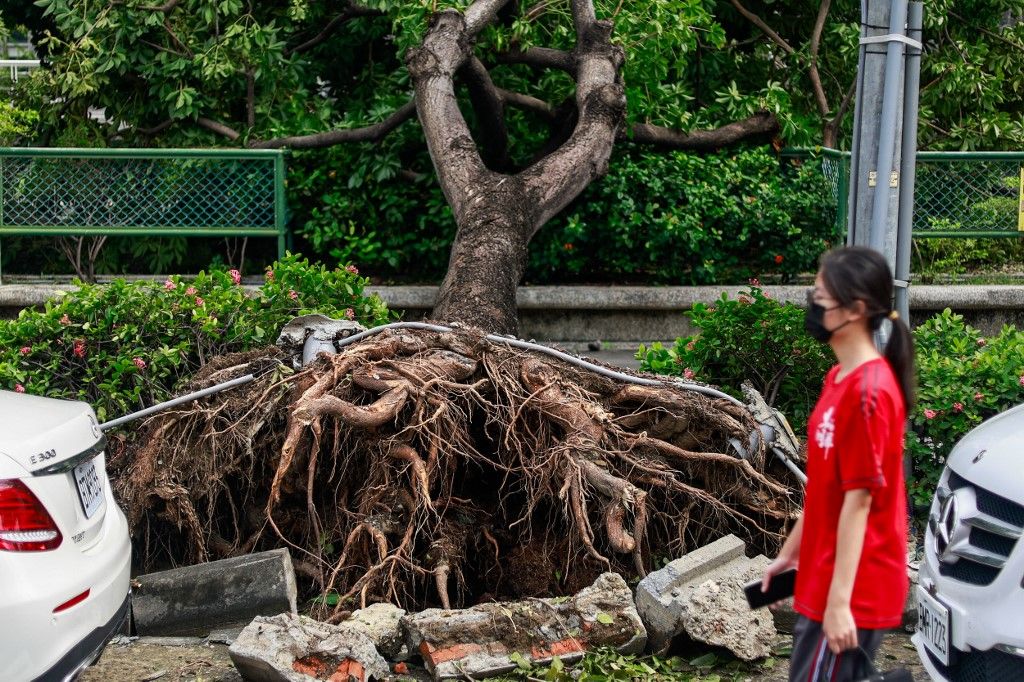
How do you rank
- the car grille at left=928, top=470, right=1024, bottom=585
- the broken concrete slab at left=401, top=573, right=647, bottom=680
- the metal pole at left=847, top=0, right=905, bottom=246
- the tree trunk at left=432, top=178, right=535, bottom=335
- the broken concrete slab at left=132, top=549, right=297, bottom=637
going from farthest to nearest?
1. the tree trunk at left=432, top=178, right=535, bottom=335
2. the metal pole at left=847, top=0, right=905, bottom=246
3. the broken concrete slab at left=132, top=549, right=297, bottom=637
4. the broken concrete slab at left=401, top=573, right=647, bottom=680
5. the car grille at left=928, top=470, right=1024, bottom=585

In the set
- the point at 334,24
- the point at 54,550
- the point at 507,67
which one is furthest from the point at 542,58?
the point at 54,550

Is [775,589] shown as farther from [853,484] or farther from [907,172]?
[907,172]

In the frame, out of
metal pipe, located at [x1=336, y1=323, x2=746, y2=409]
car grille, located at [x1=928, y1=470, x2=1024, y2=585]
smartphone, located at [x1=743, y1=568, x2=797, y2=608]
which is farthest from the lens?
metal pipe, located at [x1=336, y1=323, x2=746, y2=409]

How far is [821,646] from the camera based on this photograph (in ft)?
9.96

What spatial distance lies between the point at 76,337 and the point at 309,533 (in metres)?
2.16

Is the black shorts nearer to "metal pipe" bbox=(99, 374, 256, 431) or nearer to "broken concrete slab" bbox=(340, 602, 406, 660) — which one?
"broken concrete slab" bbox=(340, 602, 406, 660)

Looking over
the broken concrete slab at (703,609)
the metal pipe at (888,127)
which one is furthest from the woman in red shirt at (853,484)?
the metal pipe at (888,127)

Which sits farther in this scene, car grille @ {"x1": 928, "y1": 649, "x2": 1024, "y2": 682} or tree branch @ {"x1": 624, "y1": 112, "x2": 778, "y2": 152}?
tree branch @ {"x1": 624, "y1": 112, "x2": 778, "y2": 152}

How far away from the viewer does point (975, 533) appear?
152 inches

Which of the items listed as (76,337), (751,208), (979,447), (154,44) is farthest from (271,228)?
(979,447)

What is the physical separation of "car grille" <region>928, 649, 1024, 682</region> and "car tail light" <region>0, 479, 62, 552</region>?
2951mm

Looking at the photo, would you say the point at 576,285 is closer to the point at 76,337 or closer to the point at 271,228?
the point at 271,228

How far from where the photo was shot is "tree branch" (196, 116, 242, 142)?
34.5ft

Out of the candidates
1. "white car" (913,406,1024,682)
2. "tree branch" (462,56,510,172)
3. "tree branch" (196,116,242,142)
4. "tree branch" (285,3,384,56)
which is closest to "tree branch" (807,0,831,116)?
"tree branch" (462,56,510,172)
